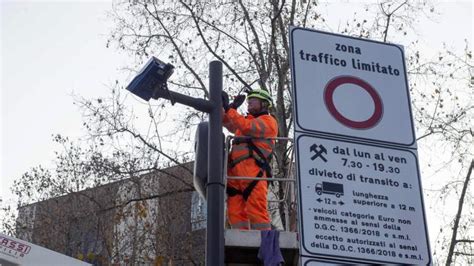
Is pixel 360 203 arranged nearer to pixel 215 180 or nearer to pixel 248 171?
pixel 215 180

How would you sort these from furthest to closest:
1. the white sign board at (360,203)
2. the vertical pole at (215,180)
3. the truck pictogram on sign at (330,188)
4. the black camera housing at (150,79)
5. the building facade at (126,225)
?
the building facade at (126,225) < the black camera housing at (150,79) < the vertical pole at (215,180) < the truck pictogram on sign at (330,188) < the white sign board at (360,203)

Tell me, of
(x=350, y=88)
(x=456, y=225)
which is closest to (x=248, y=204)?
(x=350, y=88)

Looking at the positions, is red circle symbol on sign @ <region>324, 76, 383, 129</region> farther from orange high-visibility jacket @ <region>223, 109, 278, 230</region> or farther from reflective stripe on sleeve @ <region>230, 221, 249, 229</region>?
reflective stripe on sleeve @ <region>230, 221, 249, 229</region>

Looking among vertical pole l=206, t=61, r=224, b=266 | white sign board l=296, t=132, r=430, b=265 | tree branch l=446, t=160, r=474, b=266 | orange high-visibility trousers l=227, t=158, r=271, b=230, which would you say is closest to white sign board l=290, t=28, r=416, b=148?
white sign board l=296, t=132, r=430, b=265

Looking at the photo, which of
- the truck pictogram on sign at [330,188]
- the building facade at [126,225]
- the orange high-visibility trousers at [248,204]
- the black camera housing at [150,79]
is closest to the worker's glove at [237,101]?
the orange high-visibility trousers at [248,204]

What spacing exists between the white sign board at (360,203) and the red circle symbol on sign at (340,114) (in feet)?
0.41

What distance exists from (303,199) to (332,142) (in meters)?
0.44

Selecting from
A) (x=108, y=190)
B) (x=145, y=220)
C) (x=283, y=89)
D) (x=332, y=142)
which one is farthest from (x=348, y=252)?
(x=145, y=220)

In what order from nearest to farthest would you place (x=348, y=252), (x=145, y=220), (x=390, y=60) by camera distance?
(x=348, y=252), (x=390, y=60), (x=145, y=220)

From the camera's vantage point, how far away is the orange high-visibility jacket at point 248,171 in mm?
7422

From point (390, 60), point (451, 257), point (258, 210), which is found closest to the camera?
point (390, 60)

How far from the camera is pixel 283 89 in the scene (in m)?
15.6

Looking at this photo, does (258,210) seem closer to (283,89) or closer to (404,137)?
(404,137)

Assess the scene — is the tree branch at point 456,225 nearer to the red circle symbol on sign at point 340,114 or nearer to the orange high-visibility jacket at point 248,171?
the orange high-visibility jacket at point 248,171
